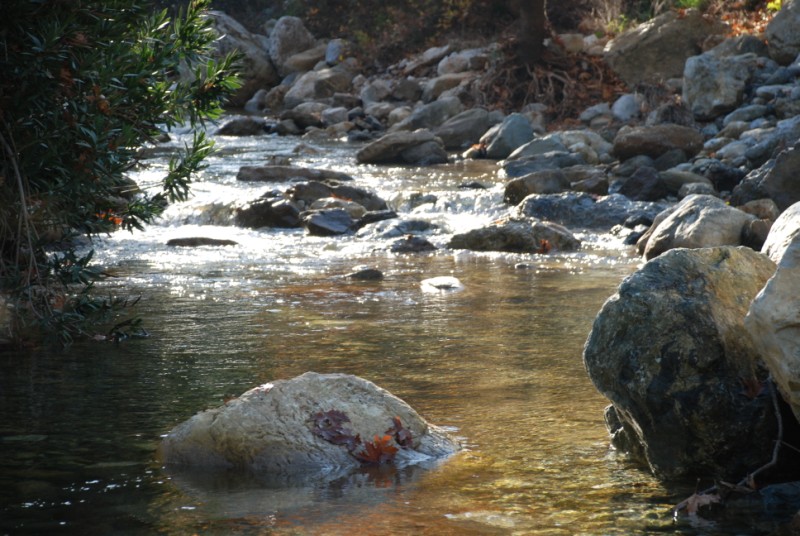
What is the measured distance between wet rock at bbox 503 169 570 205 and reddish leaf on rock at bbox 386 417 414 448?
34.6 ft

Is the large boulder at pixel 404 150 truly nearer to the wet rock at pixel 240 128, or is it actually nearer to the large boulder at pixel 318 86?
the wet rock at pixel 240 128

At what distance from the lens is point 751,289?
4449 millimetres

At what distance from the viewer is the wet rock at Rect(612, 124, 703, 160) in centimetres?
1684

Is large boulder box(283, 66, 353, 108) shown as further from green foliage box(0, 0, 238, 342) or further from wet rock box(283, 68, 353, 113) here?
green foliage box(0, 0, 238, 342)

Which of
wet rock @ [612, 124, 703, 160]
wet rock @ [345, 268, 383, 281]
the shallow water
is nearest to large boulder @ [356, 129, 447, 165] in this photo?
wet rock @ [612, 124, 703, 160]

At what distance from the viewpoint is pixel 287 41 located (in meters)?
35.0

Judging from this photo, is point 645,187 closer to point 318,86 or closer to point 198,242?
point 198,242

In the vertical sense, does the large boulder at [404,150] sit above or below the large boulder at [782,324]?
above

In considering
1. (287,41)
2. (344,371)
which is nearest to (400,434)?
(344,371)

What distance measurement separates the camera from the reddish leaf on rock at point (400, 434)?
4.70 m

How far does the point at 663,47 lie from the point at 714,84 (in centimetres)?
344

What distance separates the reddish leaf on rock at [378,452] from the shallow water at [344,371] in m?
0.12

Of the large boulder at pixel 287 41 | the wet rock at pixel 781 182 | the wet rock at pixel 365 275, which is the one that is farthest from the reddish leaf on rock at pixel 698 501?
the large boulder at pixel 287 41

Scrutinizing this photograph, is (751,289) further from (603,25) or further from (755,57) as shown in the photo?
(603,25)
